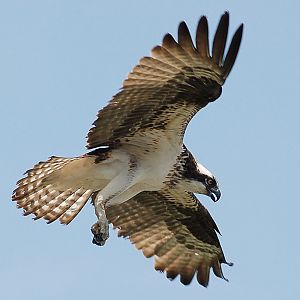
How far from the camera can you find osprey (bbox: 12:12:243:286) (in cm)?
1241

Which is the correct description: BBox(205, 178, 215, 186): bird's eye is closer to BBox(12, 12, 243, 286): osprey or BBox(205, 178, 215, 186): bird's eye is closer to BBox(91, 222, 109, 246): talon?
BBox(12, 12, 243, 286): osprey

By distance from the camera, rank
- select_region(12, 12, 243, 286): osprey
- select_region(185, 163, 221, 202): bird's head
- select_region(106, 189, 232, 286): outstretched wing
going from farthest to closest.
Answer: select_region(106, 189, 232, 286): outstretched wing, select_region(185, 163, 221, 202): bird's head, select_region(12, 12, 243, 286): osprey

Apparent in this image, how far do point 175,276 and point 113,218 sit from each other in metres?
1.01

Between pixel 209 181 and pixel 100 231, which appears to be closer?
pixel 100 231

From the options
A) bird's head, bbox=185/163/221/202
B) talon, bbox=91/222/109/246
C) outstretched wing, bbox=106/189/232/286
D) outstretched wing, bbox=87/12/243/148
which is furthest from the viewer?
outstretched wing, bbox=106/189/232/286

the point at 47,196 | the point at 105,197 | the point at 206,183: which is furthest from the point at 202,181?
the point at 47,196

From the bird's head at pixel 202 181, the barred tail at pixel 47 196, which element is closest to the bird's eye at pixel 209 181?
the bird's head at pixel 202 181

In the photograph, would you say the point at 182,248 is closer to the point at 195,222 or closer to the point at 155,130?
the point at 195,222

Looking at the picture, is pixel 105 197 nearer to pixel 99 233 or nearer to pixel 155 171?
pixel 99 233

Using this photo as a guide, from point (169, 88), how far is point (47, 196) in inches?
84.8

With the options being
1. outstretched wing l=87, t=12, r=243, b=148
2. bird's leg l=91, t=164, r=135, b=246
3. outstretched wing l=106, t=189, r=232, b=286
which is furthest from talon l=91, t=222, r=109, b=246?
outstretched wing l=106, t=189, r=232, b=286

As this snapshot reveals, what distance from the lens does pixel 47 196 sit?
13.9 metres

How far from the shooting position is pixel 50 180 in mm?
13688

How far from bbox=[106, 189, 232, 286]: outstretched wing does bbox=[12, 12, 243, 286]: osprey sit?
0.01m
